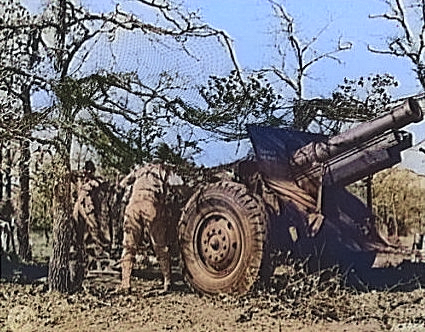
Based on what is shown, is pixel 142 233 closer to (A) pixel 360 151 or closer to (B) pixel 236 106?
(B) pixel 236 106

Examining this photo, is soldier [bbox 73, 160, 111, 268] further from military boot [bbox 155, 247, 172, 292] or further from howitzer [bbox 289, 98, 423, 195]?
howitzer [bbox 289, 98, 423, 195]

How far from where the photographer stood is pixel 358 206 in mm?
4137

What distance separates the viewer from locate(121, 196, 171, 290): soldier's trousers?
14.4ft

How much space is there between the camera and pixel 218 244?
4277 mm

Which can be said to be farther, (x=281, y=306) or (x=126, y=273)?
(x=126, y=273)

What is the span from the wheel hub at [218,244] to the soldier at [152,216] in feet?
0.56

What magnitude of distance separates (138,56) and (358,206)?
142 centimetres

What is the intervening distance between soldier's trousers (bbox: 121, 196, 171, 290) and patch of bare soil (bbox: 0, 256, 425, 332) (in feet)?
0.19

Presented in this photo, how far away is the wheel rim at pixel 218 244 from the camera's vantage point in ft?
13.9

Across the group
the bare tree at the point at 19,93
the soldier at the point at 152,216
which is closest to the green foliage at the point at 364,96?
the soldier at the point at 152,216

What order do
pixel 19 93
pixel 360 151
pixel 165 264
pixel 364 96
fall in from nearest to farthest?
pixel 360 151
pixel 364 96
pixel 165 264
pixel 19 93

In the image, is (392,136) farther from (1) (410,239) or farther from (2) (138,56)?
(2) (138,56)

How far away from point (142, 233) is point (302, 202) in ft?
2.83

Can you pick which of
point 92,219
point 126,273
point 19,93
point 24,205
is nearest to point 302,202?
point 126,273
